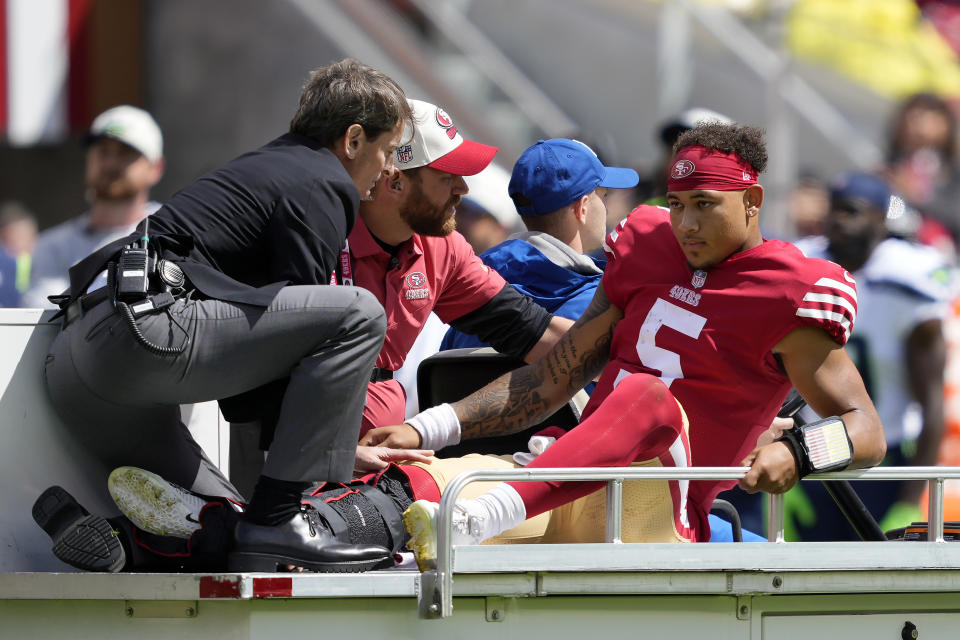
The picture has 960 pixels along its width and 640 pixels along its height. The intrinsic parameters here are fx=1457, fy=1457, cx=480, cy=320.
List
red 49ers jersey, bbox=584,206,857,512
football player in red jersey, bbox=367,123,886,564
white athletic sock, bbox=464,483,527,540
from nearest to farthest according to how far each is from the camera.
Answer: white athletic sock, bbox=464,483,527,540 → football player in red jersey, bbox=367,123,886,564 → red 49ers jersey, bbox=584,206,857,512

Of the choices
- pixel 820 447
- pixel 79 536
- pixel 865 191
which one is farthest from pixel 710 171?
pixel 865 191

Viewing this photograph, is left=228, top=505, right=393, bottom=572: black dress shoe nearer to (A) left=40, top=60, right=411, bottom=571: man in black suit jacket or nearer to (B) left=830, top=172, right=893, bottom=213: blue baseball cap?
(A) left=40, top=60, right=411, bottom=571: man in black suit jacket

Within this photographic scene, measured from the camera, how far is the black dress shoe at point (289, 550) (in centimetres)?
360

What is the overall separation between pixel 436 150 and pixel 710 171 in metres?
1.01

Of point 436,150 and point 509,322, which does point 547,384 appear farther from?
point 436,150

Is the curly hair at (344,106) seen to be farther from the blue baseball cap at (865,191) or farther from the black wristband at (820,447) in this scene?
the blue baseball cap at (865,191)

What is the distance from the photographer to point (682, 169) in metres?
4.15

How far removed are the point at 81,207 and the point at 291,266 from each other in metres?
10.3

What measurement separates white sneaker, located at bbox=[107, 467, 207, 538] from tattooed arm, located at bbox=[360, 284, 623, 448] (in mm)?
1064

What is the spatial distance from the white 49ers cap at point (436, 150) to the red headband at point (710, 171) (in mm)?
819

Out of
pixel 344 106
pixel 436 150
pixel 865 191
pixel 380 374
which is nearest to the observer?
pixel 344 106

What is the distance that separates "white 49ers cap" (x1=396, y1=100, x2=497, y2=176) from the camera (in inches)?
185

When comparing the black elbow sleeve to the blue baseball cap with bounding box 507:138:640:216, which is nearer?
the black elbow sleeve

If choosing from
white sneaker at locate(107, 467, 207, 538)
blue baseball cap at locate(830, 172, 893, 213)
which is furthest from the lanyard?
blue baseball cap at locate(830, 172, 893, 213)
